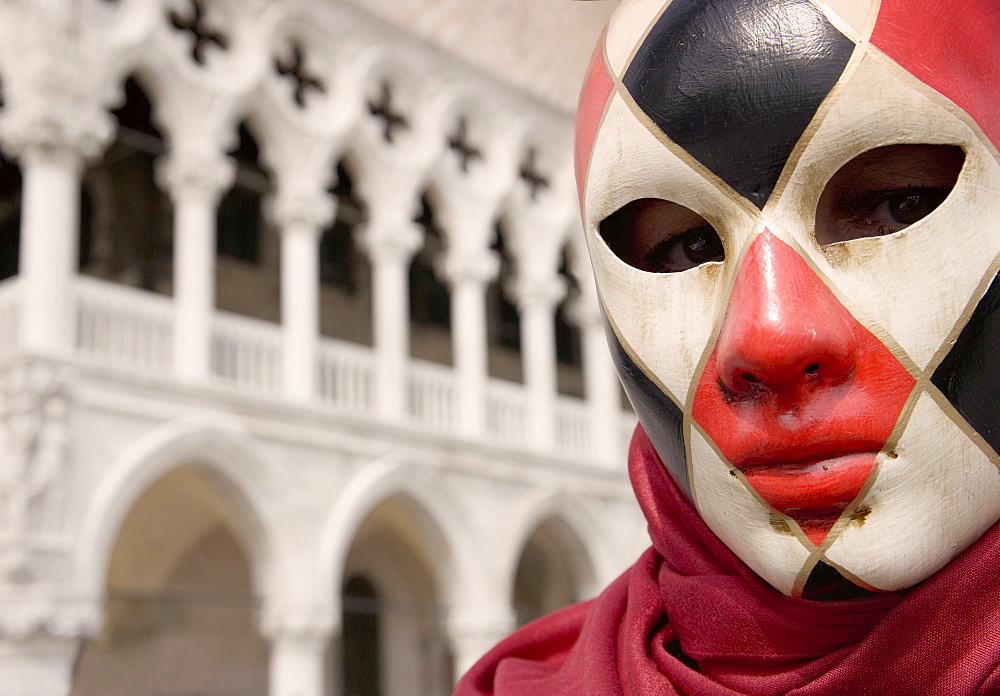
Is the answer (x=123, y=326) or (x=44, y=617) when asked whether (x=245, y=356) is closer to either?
(x=123, y=326)

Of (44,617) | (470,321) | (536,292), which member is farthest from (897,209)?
(536,292)

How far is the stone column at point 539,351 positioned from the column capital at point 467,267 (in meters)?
0.80

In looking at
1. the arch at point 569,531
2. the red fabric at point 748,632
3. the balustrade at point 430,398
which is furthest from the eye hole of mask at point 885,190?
the arch at point 569,531

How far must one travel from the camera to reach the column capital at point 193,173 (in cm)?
861

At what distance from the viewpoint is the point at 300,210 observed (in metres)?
9.52

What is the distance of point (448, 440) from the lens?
10062 millimetres

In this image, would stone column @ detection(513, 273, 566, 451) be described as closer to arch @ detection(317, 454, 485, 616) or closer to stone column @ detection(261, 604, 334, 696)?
arch @ detection(317, 454, 485, 616)

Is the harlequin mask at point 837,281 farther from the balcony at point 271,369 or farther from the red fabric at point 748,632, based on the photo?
the balcony at point 271,369

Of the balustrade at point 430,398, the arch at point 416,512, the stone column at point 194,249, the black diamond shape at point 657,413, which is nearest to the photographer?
the black diamond shape at point 657,413

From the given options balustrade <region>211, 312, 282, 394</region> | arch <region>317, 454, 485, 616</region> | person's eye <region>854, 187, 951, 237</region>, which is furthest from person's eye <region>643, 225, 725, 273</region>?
arch <region>317, 454, 485, 616</region>

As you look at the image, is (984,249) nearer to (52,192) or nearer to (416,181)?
(52,192)

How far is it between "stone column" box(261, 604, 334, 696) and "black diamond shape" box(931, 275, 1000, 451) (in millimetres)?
8327

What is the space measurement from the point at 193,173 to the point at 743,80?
8.22 metres

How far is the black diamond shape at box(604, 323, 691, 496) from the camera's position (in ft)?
2.81
